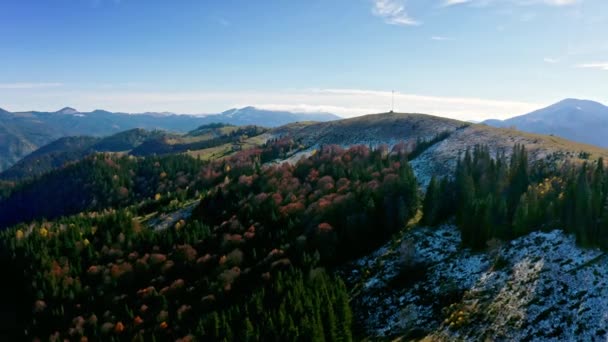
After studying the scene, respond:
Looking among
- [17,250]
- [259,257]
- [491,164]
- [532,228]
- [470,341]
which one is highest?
[491,164]

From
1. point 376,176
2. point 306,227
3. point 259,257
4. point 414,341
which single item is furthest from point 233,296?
point 376,176

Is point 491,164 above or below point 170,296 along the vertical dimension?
above

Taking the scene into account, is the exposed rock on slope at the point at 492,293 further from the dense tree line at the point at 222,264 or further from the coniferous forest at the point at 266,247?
the dense tree line at the point at 222,264

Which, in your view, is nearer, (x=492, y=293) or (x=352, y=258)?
(x=492, y=293)

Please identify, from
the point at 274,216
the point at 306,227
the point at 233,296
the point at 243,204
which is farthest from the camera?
the point at 243,204

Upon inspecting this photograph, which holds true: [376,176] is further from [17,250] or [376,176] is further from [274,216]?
[17,250]

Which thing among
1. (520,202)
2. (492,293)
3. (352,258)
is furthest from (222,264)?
(520,202)

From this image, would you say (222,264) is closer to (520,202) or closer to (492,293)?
(492,293)

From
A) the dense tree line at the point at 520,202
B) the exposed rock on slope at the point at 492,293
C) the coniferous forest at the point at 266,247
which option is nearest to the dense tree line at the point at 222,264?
the coniferous forest at the point at 266,247
